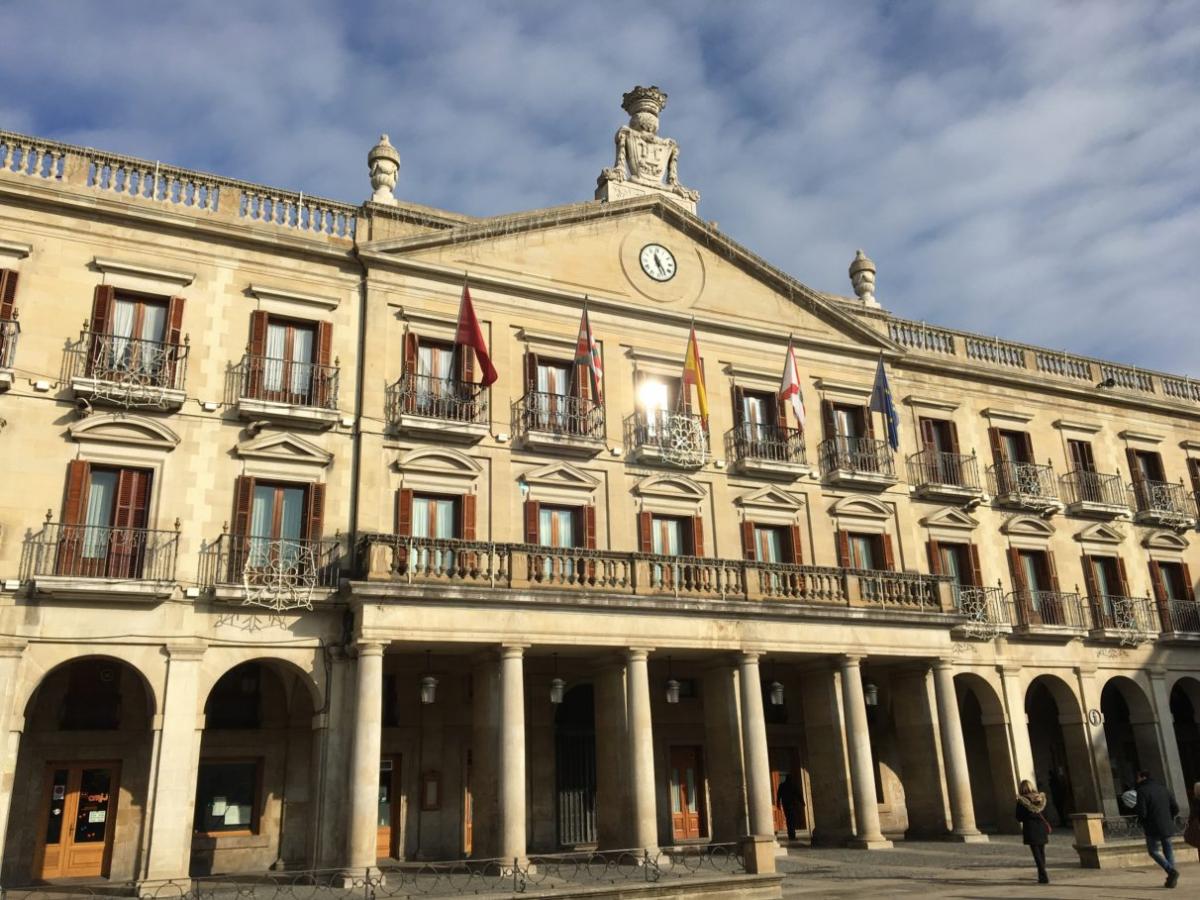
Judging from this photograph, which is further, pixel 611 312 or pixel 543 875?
pixel 611 312

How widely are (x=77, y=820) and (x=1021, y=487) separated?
26.7 metres

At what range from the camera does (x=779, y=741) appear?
93.5 feet

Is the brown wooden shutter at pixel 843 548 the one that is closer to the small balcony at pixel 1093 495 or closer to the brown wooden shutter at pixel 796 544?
the brown wooden shutter at pixel 796 544

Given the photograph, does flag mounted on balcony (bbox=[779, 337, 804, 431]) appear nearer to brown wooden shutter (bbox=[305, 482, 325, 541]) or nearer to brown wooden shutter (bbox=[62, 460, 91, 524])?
brown wooden shutter (bbox=[305, 482, 325, 541])

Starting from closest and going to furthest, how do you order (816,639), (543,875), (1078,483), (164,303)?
1. (543,875)
2. (164,303)
3. (816,639)
4. (1078,483)

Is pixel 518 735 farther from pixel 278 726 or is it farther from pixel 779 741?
pixel 779 741

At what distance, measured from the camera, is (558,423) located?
82.3 ft

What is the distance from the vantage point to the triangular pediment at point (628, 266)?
1008 inches

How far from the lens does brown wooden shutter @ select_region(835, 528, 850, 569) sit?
27.7 m

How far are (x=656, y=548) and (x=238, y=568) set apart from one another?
996 centimetres

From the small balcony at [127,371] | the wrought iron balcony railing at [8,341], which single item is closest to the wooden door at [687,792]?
the small balcony at [127,371]

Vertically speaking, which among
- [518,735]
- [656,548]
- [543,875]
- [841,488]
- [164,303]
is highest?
[164,303]

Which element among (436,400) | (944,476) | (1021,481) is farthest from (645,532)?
(1021,481)

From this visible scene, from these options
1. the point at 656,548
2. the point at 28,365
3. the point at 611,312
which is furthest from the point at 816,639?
the point at 28,365
